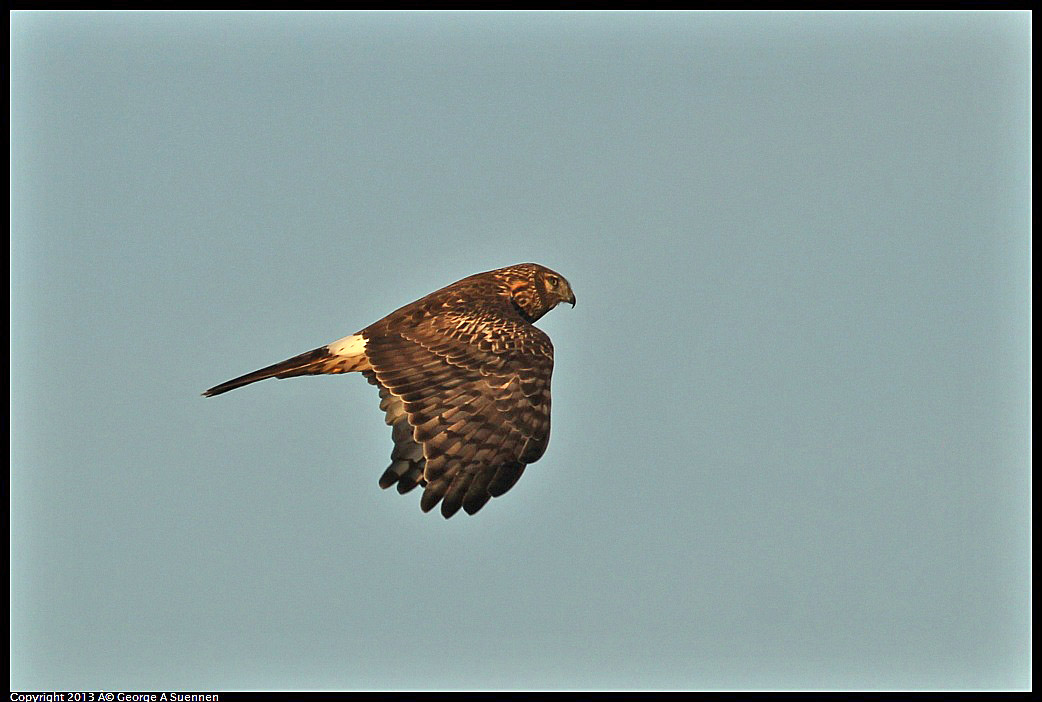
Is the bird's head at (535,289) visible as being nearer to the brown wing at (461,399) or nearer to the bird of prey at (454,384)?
the bird of prey at (454,384)

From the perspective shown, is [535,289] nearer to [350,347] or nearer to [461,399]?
[350,347]

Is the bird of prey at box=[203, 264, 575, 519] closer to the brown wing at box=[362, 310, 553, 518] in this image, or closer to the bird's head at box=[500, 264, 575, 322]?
the brown wing at box=[362, 310, 553, 518]

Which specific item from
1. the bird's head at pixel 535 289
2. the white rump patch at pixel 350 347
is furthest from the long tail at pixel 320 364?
the bird's head at pixel 535 289
